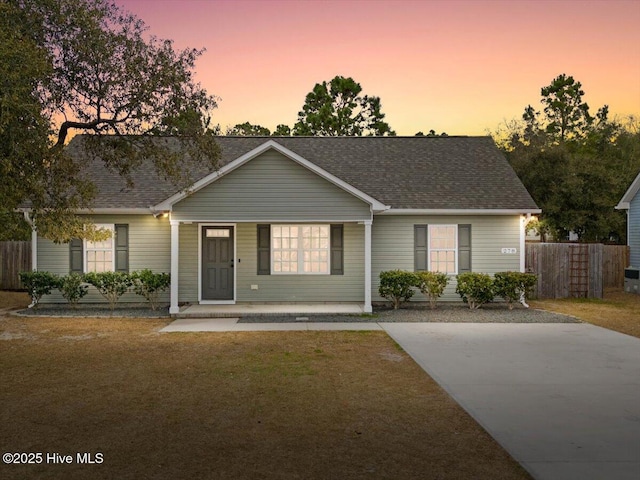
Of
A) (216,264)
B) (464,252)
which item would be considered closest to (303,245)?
(216,264)

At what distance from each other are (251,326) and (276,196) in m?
3.85

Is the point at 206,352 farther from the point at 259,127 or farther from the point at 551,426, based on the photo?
the point at 259,127

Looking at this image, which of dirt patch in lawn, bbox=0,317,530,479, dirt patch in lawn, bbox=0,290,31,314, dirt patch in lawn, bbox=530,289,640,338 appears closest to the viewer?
dirt patch in lawn, bbox=0,317,530,479

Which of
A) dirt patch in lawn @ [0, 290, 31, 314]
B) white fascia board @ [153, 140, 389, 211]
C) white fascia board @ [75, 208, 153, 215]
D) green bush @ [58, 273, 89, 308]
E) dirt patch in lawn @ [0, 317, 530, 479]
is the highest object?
white fascia board @ [153, 140, 389, 211]

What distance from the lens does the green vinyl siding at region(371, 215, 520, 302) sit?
651 inches

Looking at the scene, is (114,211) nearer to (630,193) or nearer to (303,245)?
(303,245)

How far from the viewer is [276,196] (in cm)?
1495

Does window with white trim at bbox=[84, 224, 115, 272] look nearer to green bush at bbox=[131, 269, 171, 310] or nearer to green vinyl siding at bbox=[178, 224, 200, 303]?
green bush at bbox=[131, 269, 171, 310]

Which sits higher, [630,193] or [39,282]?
[630,193]

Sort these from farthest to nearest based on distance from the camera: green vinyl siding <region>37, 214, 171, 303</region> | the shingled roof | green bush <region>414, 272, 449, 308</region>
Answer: the shingled roof < green vinyl siding <region>37, 214, 171, 303</region> < green bush <region>414, 272, 449, 308</region>

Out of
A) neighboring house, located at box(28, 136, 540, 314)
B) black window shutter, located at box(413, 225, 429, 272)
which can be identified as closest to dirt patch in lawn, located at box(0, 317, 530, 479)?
neighboring house, located at box(28, 136, 540, 314)

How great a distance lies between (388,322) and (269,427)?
7.90m

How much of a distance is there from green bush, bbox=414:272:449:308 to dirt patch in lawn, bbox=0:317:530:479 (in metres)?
5.07

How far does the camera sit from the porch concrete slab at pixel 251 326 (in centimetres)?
1236
